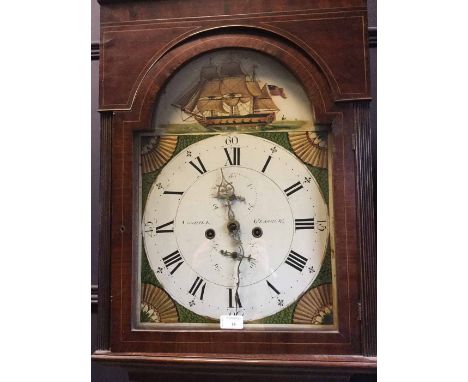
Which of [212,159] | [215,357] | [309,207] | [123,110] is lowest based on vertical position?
[215,357]

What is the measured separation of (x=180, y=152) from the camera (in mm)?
1056

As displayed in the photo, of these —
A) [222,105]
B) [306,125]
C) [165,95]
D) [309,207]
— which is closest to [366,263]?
[309,207]

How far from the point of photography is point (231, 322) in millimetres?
984

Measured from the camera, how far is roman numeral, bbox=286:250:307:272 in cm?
100

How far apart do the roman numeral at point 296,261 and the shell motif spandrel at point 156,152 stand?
32cm

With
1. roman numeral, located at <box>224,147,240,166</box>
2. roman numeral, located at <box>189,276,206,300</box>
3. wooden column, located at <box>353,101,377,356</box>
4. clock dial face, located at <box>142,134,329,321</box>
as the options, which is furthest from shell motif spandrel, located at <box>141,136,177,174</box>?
wooden column, located at <box>353,101,377,356</box>

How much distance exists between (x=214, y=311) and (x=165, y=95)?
457mm

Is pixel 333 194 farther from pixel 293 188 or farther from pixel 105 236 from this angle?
pixel 105 236

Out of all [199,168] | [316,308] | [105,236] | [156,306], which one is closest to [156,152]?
[199,168]

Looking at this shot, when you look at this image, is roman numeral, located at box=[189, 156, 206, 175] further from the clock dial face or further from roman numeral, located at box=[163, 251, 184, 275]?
roman numeral, located at box=[163, 251, 184, 275]

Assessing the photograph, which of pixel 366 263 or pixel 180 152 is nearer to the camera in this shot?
pixel 366 263

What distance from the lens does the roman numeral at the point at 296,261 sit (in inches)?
39.2

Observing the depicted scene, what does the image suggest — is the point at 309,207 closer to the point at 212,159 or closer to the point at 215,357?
the point at 212,159

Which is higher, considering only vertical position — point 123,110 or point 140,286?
point 123,110
